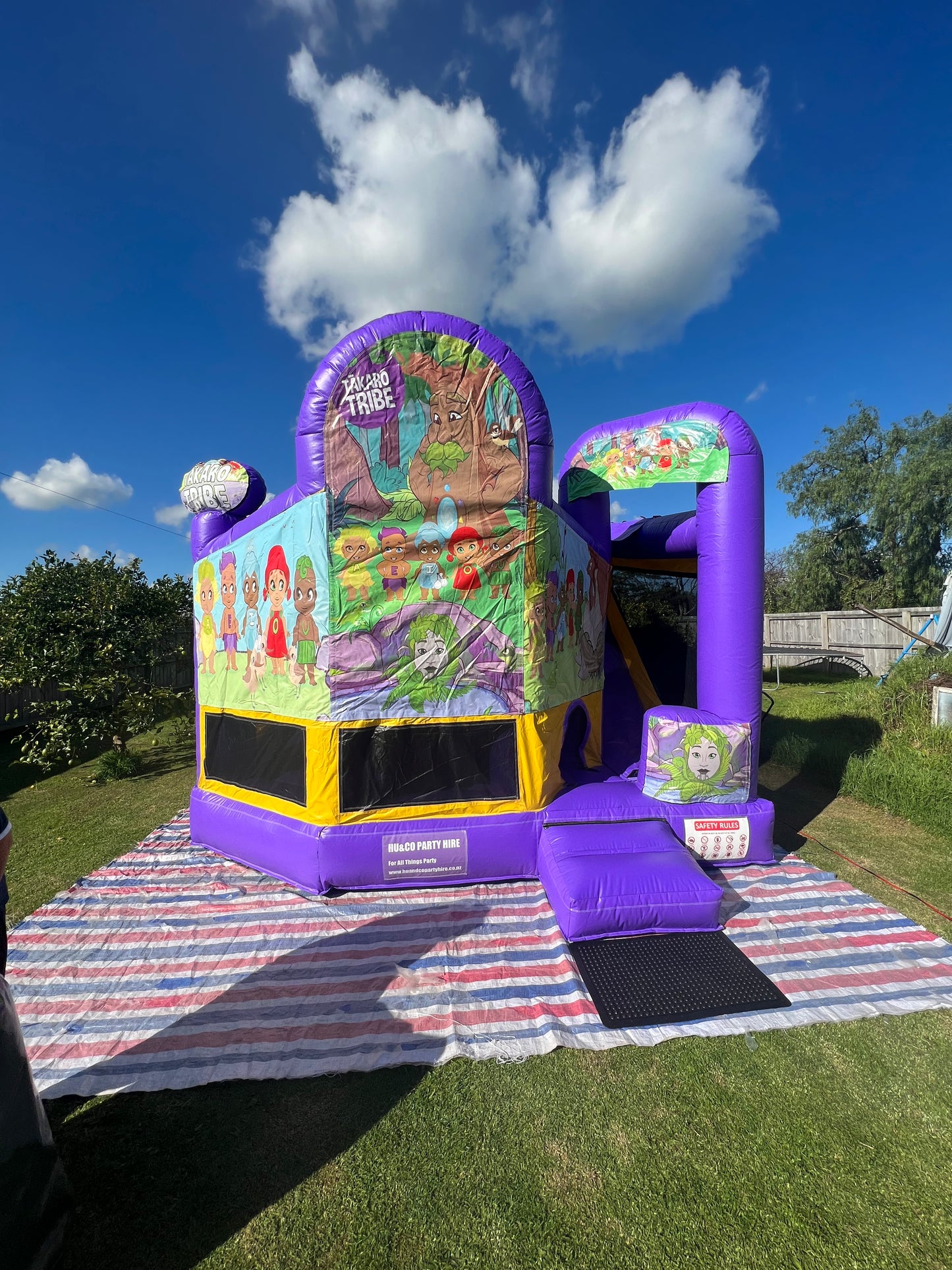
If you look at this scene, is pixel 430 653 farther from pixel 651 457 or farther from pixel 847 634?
pixel 847 634

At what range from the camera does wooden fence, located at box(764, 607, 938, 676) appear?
12.1 meters

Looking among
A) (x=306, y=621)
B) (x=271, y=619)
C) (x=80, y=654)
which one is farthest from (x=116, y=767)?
(x=306, y=621)

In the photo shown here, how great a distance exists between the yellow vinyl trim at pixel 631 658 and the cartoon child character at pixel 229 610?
192 inches

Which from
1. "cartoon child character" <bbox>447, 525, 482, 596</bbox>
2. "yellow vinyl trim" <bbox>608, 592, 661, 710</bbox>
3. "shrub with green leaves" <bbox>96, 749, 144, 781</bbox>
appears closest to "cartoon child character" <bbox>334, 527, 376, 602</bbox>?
"cartoon child character" <bbox>447, 525, 482, 596</bbox>

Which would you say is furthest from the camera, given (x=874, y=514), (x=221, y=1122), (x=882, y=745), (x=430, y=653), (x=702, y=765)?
(x=874, y=514)

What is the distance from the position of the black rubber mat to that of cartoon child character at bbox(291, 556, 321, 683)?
2.74m

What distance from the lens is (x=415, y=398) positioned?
414cm

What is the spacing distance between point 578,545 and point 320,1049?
451cm

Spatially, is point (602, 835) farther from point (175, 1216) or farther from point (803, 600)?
point (803, 600)

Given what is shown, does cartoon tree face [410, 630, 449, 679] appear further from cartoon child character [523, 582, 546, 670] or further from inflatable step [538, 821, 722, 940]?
inflatable step [538, 821, 722, 940]

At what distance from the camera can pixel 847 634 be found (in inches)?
558

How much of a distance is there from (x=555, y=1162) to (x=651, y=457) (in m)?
5.14

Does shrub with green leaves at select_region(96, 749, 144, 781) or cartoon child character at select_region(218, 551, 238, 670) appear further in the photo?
shrub with green leaves at select_region(96, 749, 144, 781)

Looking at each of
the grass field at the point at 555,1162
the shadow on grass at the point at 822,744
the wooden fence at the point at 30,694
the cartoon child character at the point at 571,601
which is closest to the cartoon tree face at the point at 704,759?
the cartoon child character at the point at 571,601
